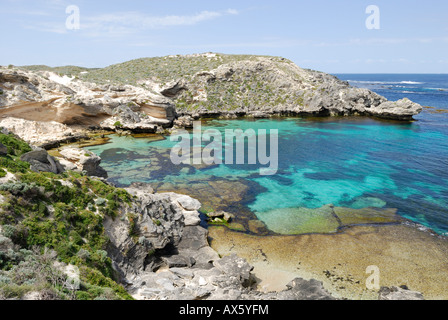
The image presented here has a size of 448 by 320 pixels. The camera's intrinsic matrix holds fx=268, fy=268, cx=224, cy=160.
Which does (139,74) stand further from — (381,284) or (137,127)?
(381,284)

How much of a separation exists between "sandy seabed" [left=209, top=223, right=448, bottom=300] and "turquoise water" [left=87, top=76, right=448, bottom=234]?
3288mm

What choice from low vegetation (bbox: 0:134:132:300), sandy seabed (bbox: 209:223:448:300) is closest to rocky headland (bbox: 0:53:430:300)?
low vegetation (bbox: 0:134:132:300)

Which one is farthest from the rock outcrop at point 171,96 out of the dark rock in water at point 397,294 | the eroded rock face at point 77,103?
the dark rock in water at point 397,294

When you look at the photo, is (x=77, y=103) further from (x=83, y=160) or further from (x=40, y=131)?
(x=83, y=160)

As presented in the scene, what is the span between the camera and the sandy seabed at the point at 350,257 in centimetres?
1866

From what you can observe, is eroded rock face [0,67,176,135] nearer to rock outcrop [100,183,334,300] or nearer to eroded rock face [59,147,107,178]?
eroded rock face [59,147,107,178]

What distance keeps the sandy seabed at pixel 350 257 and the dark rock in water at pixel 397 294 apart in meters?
1.14

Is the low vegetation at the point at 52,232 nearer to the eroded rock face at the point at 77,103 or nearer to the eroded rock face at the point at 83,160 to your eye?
the eroded rock face at the point at 83,160

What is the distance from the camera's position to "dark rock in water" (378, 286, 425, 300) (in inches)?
614

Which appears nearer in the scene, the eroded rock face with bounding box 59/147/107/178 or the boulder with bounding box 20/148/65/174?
the boulder with bounding box 20/148/65/174

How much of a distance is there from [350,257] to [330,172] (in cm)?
2145
